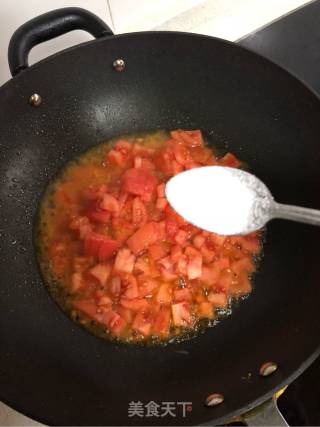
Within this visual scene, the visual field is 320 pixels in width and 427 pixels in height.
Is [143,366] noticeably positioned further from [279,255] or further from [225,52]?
[225,52]

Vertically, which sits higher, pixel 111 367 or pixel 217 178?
pixel 217 178

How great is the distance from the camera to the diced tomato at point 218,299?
3.74ft

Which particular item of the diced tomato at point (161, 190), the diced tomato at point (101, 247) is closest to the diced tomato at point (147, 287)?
the diced tomato at point (101, 247)

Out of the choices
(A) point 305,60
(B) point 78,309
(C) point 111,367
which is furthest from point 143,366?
(A) point 305,60

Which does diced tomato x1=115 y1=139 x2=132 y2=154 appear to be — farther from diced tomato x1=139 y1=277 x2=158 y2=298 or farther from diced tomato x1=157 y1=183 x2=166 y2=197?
diced tomato x1=139 y1=277 x2=158 y2=298

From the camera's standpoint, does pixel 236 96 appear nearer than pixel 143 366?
No

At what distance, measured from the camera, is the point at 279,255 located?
3.84 feet

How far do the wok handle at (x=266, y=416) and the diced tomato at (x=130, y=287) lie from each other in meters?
0.38

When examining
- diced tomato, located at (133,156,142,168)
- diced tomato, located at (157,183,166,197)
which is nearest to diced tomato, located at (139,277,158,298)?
diced tomato, located at (157,183,166,197)

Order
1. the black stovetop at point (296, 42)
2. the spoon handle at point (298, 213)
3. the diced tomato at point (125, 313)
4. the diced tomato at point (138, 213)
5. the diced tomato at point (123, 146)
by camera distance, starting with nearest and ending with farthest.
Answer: the spoon handle at point (298, 213) < the diced tomato at point (125, 313) < the diced tomato at point (138, 213) < the diced tomato at point (123, 146) < the black stovetop at point (296, 42)

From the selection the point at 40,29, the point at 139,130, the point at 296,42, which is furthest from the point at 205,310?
the point at 296,42

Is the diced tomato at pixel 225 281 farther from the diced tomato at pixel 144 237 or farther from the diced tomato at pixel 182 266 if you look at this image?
the diced tomato at pixel 144 237

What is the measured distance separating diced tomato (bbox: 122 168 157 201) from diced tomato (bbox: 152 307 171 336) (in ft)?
1.11

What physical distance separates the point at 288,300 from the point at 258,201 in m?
0.26
